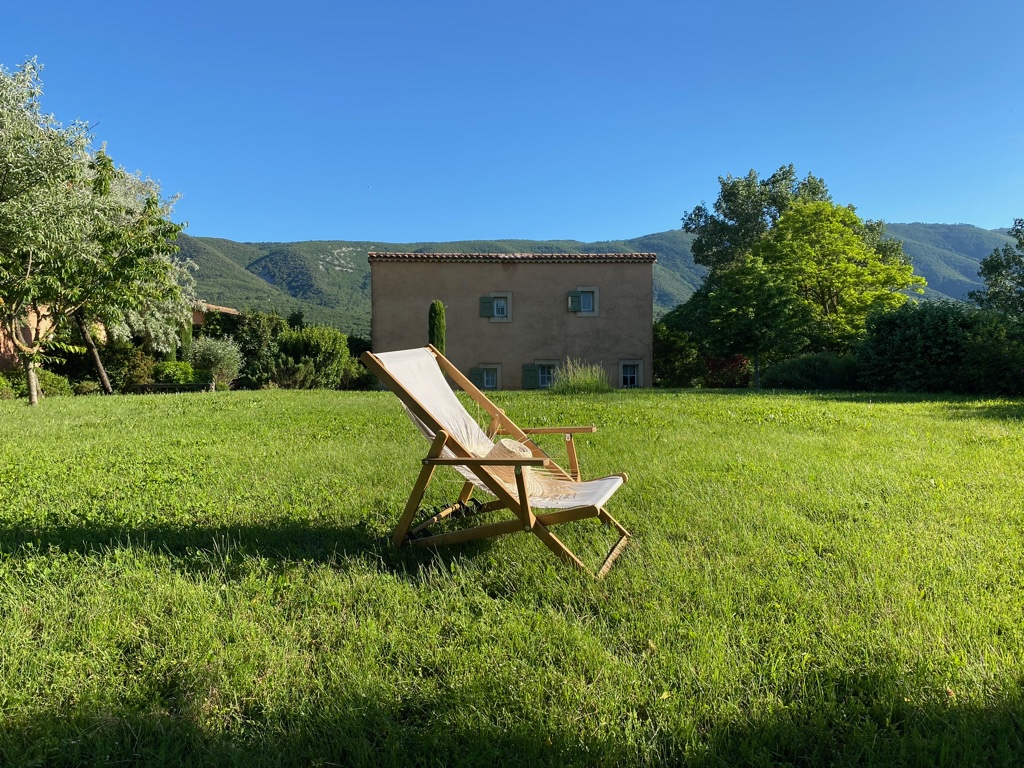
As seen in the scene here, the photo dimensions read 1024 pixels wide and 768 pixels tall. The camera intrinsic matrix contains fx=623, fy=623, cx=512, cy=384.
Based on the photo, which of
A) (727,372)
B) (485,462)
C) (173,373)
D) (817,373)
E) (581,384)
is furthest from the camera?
(727,372)

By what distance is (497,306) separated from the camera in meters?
22.5

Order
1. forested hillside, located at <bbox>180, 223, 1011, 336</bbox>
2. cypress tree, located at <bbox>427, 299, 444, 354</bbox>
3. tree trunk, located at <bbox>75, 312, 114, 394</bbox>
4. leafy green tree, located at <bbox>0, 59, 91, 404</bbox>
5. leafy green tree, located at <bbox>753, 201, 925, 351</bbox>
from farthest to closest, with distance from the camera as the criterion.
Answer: forested hillside, located at <bbox>180, 223, 1011, 336</bbox> → leafy green tree, located at <bbox>753, 201, 925, 351</bbox> → cypress tree, located at <bbox>427, 299, 444, 354</bbox> → tree trunk, located at <bbox>75, 312, 114, 394</bbox> → leafy green tree, located at <bbox>0, 59, 91, 404</bbox>

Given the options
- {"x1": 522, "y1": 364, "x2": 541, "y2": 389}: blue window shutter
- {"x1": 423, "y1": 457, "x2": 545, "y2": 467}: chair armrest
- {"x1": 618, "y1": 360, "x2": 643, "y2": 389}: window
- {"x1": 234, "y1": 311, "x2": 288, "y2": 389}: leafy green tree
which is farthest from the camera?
{"x1": 618, "y1": 360, "x2": 643, "y2": 389}: window

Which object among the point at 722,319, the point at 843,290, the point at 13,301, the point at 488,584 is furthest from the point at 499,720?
the point at 843,290

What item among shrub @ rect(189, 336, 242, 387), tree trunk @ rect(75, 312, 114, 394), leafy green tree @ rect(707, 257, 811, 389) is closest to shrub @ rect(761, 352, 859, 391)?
leafy green tree @ rect(707, 257, 811, 389)

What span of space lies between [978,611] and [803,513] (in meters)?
1.31

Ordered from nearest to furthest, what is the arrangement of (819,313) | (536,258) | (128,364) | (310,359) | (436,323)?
(310,359) < (128,364) < (436,323) < (536,258) < (819,313)

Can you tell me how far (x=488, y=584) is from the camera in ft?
9.17

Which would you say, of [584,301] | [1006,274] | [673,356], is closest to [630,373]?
[673,356]

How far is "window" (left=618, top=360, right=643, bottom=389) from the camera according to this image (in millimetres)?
22438

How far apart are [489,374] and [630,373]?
201 inches

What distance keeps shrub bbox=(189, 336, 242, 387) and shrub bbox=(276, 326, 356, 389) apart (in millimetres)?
2764

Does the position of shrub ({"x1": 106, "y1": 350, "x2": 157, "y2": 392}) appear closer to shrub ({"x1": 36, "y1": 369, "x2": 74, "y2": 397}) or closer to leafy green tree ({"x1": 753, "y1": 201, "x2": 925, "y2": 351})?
shrub ({"x1": 36, "y1": 369, "x2": 74, "y2": 397})

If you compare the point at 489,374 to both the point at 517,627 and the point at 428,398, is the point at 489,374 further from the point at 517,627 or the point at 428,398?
the point at 517,627
